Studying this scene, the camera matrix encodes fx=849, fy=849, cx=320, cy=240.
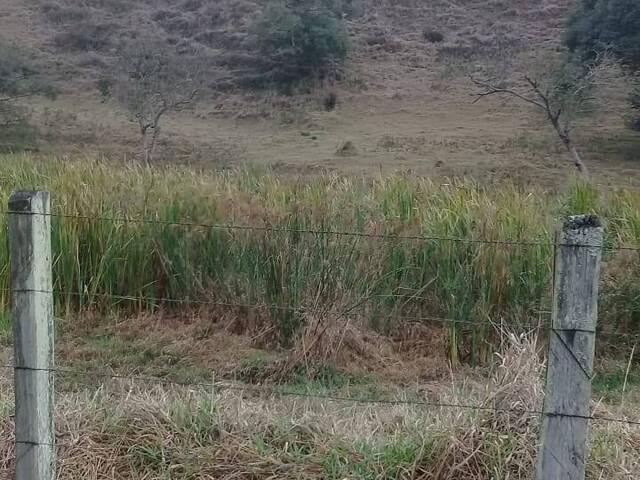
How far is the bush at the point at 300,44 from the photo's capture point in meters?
34.7

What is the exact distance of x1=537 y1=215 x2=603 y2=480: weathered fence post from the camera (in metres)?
2.63

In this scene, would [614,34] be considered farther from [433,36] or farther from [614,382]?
[614,382]

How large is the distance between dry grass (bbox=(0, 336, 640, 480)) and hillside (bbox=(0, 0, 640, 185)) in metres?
15.3

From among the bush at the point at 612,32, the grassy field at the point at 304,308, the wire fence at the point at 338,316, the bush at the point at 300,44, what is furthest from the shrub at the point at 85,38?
the wire fence at the point at 338,316

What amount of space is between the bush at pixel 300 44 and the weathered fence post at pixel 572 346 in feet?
107

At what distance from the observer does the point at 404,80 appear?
115 ft

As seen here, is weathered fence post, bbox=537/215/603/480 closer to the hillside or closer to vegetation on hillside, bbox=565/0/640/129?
the hillside

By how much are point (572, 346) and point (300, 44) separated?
110 ft

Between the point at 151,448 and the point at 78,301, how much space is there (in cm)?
343

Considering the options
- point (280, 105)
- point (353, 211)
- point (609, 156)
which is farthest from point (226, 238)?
point (280, 105)

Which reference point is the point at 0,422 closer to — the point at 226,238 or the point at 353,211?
the point at 226,238

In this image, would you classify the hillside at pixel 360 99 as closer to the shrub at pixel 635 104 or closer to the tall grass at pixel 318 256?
the shrub at pixel 635 104

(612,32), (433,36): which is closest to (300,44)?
(433,36)

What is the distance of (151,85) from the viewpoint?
90.6 ft
